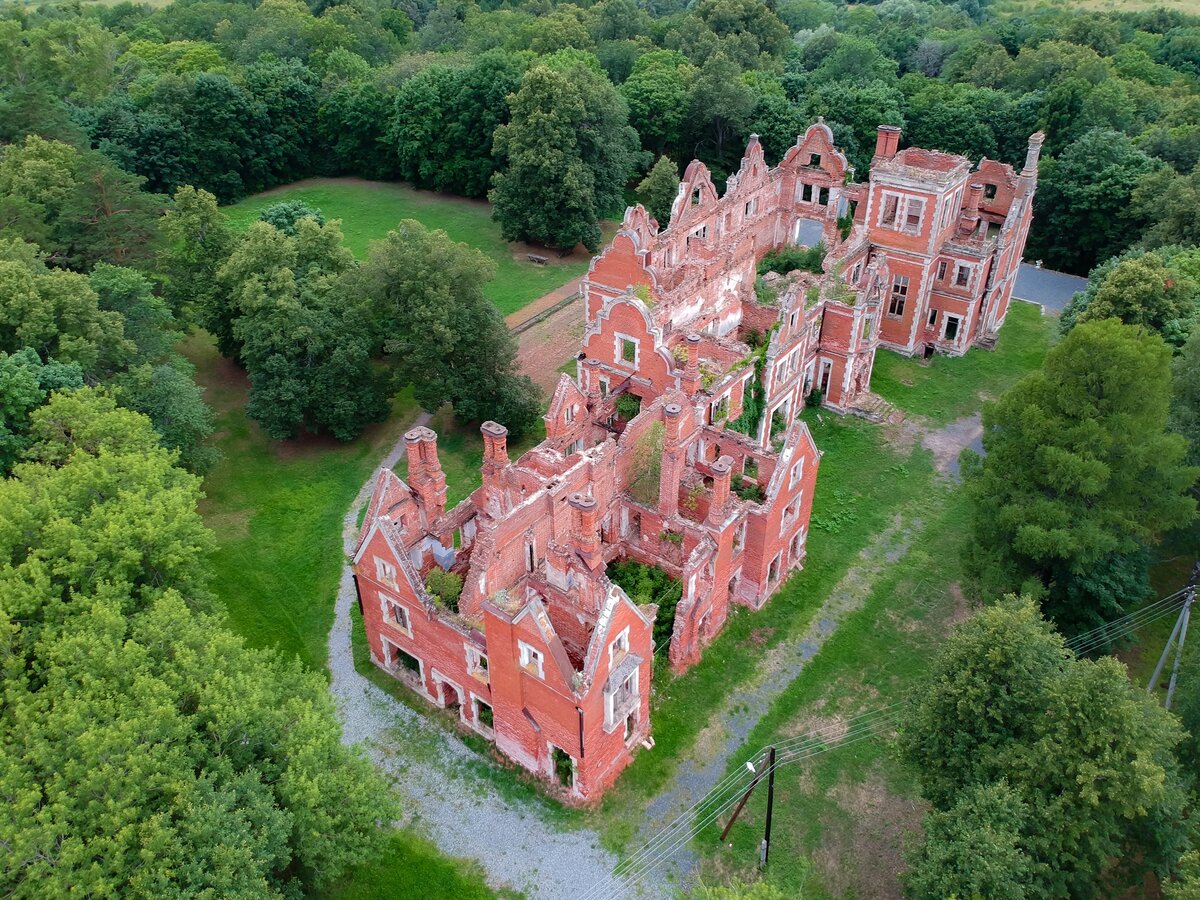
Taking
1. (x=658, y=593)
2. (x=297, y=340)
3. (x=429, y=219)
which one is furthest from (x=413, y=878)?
(x=429, y=219)

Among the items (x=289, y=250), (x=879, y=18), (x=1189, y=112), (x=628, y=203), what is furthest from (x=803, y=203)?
(x=879, y=18)

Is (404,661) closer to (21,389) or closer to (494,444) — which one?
(494,444)

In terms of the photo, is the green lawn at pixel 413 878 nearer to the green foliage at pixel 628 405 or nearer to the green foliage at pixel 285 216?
the green foliage at pixel 628 405

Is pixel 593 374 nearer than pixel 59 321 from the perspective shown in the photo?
No

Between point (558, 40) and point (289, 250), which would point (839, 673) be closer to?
point (289, 250)

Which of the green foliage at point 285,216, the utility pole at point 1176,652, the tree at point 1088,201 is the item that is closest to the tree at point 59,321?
the green foliage at point 285,216

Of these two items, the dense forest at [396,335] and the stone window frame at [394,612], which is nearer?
the dense forest at [396,335]

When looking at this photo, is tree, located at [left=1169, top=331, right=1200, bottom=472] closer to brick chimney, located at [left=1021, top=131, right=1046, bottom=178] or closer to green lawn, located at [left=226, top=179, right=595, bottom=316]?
brick chimney, located at [left=1021, top=131, right=1046, bottom=178]
